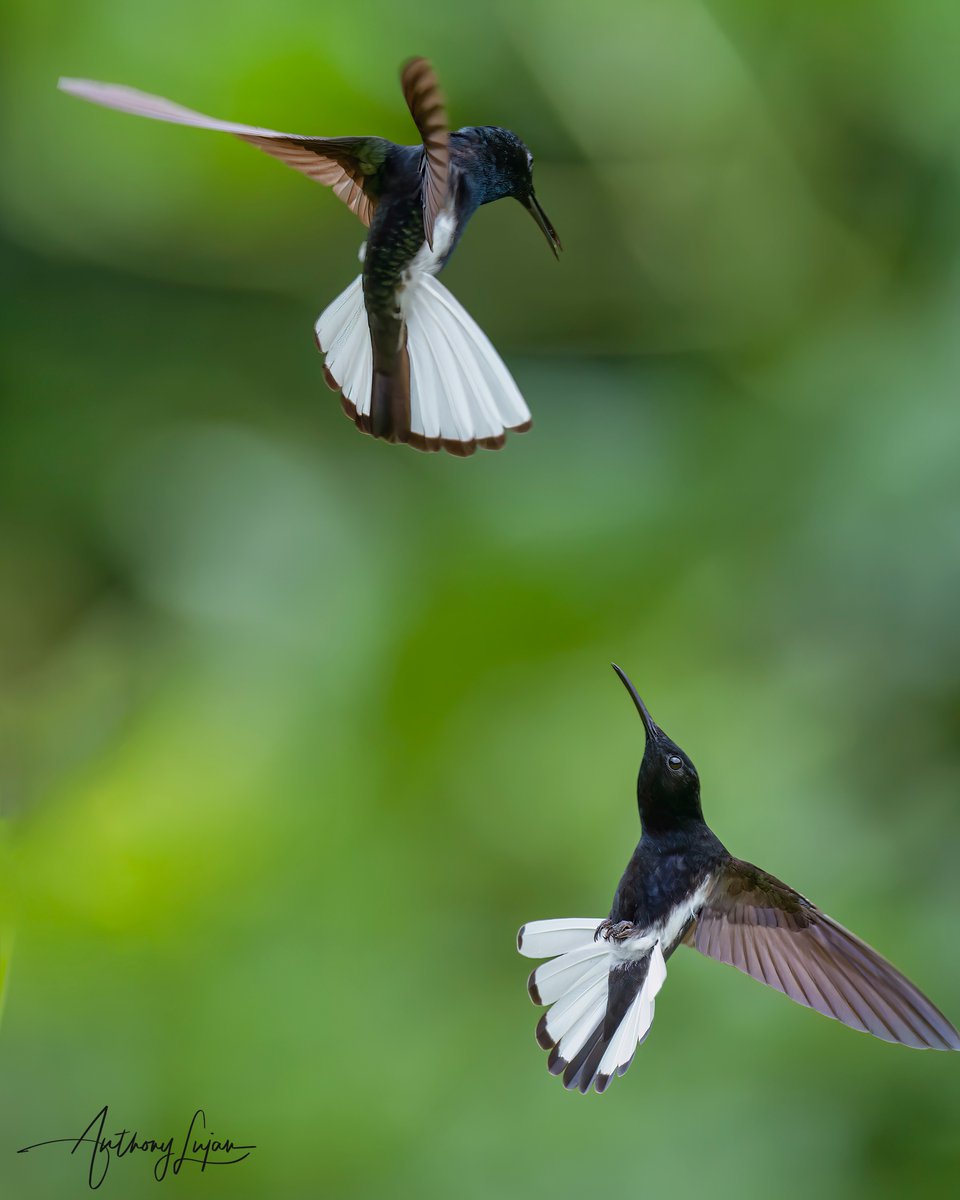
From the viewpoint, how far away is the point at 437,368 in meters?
0.42

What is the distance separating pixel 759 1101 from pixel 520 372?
1.18 metres

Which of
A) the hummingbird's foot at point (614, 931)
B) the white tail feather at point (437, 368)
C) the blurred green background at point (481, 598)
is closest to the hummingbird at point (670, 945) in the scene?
the hummingbird's foot at point (614, 931)

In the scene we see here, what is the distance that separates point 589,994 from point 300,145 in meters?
0.40

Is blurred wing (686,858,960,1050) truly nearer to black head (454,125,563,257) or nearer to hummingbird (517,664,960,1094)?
hummingbird (517,664,960,1094)

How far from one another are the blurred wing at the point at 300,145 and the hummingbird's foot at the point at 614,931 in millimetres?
340

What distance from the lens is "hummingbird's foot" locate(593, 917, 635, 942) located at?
582 mm

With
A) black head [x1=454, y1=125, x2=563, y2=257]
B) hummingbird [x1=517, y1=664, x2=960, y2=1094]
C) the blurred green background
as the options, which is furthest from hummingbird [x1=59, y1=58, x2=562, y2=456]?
the blurred green background

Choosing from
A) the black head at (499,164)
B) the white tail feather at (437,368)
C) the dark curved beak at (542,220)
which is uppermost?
the black head at (499,164)

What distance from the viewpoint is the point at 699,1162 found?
5.26 feet

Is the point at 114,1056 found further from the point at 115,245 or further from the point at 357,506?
the point at 115,245

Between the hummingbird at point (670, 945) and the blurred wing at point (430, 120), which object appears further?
the hummingbird at point (670, 945)
